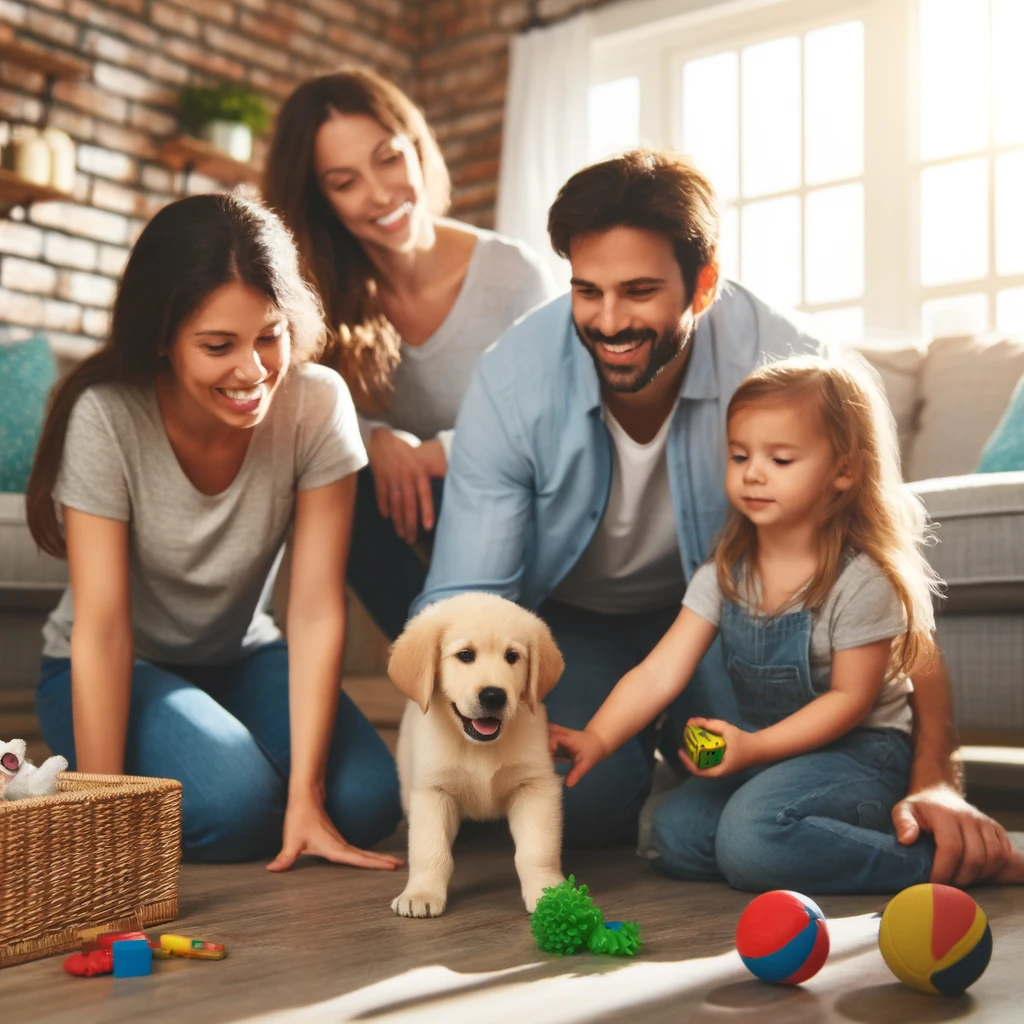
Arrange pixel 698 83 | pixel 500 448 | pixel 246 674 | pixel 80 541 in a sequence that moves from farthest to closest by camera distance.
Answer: pixel 698 83
pixel 246 674
pixel 500 448
pixel 80 541

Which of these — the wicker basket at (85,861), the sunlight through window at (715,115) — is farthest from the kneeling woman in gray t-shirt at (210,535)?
the sunlight through window at (715,115)

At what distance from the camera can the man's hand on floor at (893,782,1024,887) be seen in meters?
1.52

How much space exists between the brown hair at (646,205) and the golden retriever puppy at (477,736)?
60 centimetres

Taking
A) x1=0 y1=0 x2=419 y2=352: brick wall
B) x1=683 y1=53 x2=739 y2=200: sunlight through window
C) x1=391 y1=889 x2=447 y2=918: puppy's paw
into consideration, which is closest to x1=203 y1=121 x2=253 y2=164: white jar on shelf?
x1=0 y1=0 x2=419 y2=352: brick wall

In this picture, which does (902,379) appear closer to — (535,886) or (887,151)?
(887,151)

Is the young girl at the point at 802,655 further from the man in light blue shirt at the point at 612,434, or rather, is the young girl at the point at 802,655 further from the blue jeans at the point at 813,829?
the man in light blue shirt at the point at 612,434

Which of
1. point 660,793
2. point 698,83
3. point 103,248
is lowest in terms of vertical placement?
point 660,793

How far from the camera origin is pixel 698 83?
16.0 ft

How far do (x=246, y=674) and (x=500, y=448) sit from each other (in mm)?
599

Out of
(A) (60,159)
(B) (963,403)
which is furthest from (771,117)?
(A) (60,159)

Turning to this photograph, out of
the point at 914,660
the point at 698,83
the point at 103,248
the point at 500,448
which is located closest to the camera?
the point at 914,660

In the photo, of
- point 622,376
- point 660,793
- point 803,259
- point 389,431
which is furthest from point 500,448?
point 803,259

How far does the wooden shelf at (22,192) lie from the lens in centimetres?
398

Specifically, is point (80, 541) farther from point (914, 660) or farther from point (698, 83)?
point (698, 83)
